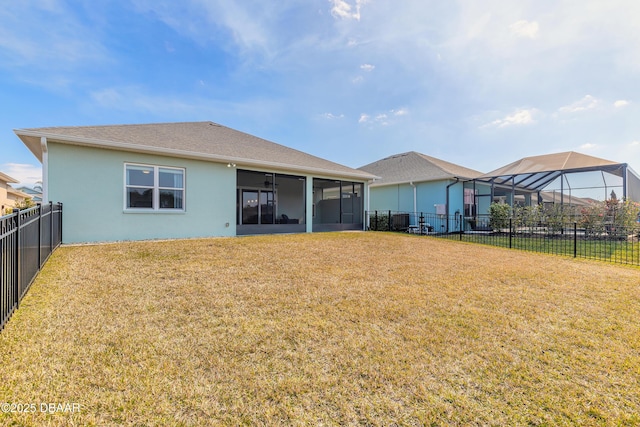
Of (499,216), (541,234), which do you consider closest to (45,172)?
(541,234)

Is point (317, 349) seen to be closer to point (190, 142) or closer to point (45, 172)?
point (45, 172)

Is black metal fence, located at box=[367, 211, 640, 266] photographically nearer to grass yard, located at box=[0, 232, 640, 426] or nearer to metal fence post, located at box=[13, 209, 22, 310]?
grass yard, located at box=[0, 232, 640, 426]

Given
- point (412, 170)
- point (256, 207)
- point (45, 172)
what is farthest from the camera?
point (412, 170)

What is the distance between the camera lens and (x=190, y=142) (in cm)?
1073

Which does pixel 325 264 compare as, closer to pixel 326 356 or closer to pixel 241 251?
pixel 241 251

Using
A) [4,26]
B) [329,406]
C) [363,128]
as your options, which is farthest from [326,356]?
[363,128]

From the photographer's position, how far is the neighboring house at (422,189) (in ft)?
55.7

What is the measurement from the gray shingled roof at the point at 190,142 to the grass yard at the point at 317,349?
457cm

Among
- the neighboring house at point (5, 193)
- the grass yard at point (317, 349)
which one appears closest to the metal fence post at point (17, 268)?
the grass yard at point (317, 349)

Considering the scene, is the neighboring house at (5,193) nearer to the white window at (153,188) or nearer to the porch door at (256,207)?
the white window at (153,188)

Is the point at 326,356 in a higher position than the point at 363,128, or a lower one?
lower

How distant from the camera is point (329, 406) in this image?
200 centimetres

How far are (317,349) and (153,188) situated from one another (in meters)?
9.13

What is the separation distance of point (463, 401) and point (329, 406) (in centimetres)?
104
